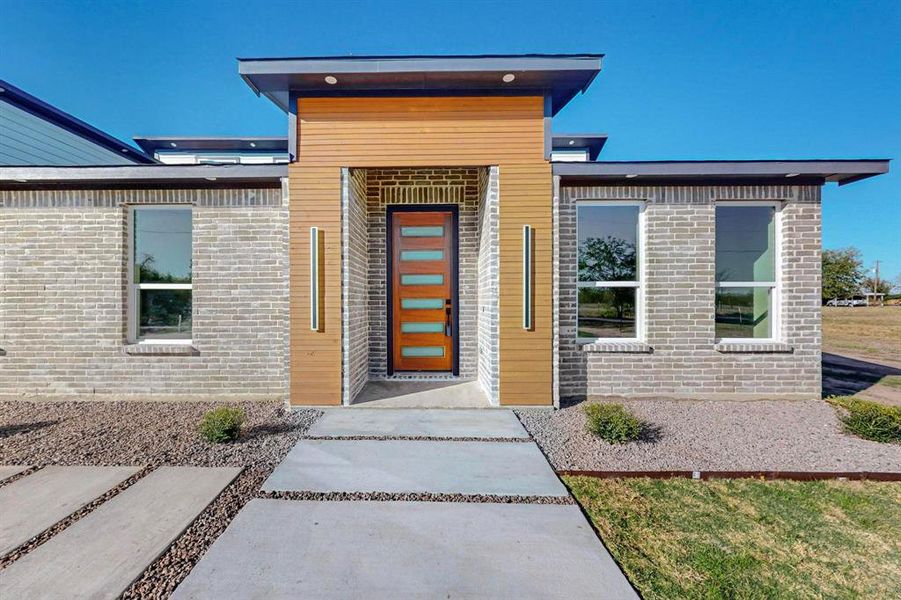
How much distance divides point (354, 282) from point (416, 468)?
111 inches

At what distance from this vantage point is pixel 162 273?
5.48 metres

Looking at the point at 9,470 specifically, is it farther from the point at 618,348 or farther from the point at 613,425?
the point at 618,348

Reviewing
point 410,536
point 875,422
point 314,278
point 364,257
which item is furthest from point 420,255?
point 875,422

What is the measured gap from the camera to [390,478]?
3123 mm

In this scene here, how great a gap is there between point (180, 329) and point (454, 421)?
14.1 feet

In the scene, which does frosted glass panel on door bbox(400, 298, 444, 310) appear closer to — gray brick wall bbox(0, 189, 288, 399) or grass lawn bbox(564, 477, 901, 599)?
gray brick wall bbox(0, 189, 288, 399)

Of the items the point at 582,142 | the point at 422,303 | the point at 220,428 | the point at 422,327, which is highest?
the point at 582,142

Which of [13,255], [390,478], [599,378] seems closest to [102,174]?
[13,255]

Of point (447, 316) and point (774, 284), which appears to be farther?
point (447, 316)

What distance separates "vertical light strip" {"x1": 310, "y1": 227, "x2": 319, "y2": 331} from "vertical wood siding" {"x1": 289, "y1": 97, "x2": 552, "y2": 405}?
11 cm

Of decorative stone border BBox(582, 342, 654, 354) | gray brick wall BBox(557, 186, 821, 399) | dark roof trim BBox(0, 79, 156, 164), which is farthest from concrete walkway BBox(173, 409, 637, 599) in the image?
dark roof trim BBox(0, 79, 156, 164)

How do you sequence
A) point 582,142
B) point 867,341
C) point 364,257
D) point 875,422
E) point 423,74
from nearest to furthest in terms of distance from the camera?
point 875,422 → point 423,74 → point 364,257 → point 582,142 → point 867,341

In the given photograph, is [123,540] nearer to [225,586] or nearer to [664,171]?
[225,586]

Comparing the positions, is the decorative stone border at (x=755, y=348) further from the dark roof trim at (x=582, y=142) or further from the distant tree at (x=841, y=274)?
the distant tree at (x=841, y=274)
